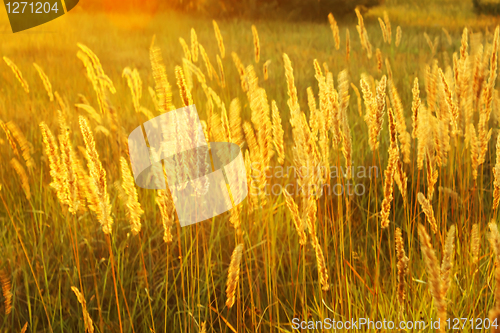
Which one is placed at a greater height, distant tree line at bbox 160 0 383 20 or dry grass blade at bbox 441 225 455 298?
distant tree line at bbox 160 0 383 20

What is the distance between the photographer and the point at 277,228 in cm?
141

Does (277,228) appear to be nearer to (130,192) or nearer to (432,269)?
(130,192)

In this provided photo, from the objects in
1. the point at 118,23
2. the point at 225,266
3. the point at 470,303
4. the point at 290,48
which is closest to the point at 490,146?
the point at 470,303

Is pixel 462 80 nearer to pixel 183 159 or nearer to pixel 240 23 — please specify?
pixel 183 159

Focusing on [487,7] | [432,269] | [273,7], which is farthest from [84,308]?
[487,7]

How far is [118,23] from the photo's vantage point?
15.2ft

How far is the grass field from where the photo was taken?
2.94ft

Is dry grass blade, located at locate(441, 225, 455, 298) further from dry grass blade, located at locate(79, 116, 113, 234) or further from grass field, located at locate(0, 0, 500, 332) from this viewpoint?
dry grass blade, located at locate(79, 116, 113, 234)

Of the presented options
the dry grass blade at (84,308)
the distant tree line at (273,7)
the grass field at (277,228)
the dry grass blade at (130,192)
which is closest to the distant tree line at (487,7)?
the distant tree line at (273,7)

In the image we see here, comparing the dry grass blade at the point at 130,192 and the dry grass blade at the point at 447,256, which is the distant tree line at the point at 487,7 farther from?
the dry grass blade at the point at 130,192

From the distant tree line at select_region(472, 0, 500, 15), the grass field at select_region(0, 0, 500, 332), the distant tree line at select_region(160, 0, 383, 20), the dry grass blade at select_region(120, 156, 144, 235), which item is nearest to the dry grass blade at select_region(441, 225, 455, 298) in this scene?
the grass field at select_region(0, 0, 500, 332)

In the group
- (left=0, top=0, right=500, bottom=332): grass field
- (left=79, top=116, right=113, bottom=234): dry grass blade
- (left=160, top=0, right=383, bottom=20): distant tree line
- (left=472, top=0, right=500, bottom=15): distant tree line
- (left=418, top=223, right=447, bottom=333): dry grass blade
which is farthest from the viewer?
(left=472, top=0, right=500, bottom=15): distant tree line

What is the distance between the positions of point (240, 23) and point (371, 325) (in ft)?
17.9

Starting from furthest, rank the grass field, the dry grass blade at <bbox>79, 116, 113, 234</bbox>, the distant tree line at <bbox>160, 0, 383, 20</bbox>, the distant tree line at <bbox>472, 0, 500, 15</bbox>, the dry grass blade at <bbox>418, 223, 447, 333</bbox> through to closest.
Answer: the distant tree line at <bbox>472, 0, 500, 15</bbox> < the distant tree line at <bbox>160, 0, 383, 20</bbox> < the grass field < the dry grass blade at <bbox>79, 116, 113, 234</bbox> < the dry grass blade at <bbox>418, 223, 447, 333</bbox>
